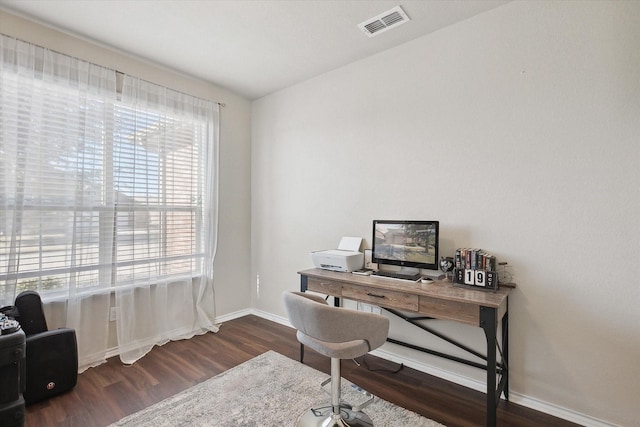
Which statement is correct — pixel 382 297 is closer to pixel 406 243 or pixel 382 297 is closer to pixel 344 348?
pixel 406 243

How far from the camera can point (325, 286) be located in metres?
2.51

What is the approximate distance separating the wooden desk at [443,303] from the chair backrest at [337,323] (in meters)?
0.49

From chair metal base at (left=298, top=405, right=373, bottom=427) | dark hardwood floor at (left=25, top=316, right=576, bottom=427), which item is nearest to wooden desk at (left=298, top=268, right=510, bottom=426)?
dark hardwood floor at (left=25, top=316, right=576, bottom=427)

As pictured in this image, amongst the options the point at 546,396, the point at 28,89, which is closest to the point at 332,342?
the point at 546,396

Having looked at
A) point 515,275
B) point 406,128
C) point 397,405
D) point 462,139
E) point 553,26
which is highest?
point 553,26

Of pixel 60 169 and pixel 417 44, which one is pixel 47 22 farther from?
pixel 417 44

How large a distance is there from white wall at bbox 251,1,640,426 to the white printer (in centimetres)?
15

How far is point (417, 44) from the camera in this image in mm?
2557

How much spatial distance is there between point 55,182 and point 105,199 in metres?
0.36

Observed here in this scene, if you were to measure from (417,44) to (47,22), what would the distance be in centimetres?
301

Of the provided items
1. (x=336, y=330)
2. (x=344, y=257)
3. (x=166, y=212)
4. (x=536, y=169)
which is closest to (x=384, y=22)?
(x=536, y=169)

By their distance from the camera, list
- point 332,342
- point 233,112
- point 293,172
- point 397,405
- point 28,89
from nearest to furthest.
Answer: point 332,342 < point 397,405 < point 28,89 < point 293,172 < point 233,112

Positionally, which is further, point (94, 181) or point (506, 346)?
point (94, 181)

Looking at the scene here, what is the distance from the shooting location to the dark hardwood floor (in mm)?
1909
